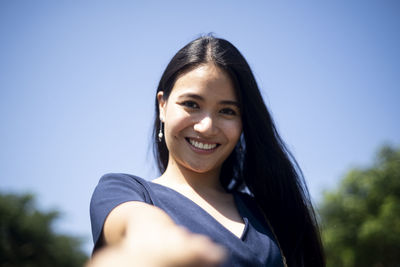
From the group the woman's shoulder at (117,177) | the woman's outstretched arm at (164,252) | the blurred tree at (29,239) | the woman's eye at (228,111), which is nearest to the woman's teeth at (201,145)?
the woman's eye at (228,111)

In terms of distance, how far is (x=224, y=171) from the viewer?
10.0 ft

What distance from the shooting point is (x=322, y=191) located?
30359 millimetres

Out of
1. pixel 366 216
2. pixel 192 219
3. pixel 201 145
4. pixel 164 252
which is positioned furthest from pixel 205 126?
pixel 366 216

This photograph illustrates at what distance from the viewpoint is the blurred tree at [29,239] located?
2966 centimetres

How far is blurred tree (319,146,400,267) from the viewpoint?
24.5 meters

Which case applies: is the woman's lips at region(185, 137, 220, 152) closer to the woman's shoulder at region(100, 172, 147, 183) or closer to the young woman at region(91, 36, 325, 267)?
the young woman at region(91, 36, 325, 267)

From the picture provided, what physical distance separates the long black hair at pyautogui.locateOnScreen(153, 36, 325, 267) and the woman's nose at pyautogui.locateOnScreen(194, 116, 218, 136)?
0.97 ft

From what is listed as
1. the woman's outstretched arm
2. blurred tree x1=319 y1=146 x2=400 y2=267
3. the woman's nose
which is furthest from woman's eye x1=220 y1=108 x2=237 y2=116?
blurred tree x1=319 y1=146 x2=400 y2=267

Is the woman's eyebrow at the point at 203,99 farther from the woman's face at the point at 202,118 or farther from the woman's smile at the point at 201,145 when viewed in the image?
the woman's smile at the point at 201,145

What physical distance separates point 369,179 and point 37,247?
26.7 metres

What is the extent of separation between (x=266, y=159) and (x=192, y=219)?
936mm

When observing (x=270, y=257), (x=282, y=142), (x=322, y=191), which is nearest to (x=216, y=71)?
(x=282, y=142)

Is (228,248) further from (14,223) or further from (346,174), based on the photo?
(14,223)

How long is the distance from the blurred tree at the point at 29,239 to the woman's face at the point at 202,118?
99.9ft
